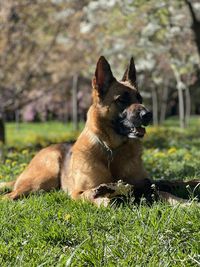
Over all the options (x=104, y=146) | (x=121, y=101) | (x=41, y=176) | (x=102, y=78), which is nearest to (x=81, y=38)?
(x=41, y=176)

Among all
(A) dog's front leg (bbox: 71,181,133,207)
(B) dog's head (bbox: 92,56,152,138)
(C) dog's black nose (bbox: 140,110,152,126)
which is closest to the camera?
(A) dog's front leg (bbox: 71,181,133,207)

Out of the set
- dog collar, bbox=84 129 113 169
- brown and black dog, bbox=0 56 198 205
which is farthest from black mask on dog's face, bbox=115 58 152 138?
dog collar, bbox=84 129 113 169

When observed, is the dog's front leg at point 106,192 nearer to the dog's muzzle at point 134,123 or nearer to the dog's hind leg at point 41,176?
the dog's muzzle at point 134,123

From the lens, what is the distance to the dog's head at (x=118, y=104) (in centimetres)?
529

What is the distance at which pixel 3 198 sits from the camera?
5.61 meters

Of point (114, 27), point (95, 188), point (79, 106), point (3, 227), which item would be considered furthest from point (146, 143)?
point (79, 106)

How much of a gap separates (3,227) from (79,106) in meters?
40.3

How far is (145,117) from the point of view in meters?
5.19

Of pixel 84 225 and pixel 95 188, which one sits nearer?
pixel 84 225

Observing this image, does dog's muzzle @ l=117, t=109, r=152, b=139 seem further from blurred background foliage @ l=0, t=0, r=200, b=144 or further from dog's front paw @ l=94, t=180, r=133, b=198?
blurred background foliage @ l=0, t=0, r=200, b=144

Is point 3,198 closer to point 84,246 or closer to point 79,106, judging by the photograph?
point 84,246

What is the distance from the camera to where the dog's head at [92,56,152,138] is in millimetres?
5285

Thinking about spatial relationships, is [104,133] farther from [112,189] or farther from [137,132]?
[112,189]

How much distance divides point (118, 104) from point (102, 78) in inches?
14.1
